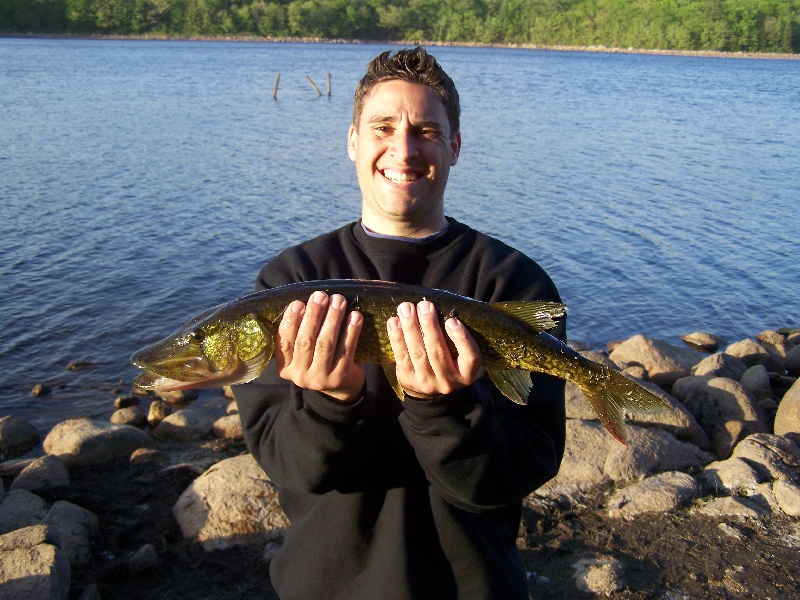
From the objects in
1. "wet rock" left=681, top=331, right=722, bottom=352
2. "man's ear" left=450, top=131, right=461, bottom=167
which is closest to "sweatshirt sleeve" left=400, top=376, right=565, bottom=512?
"man's ear" left=450, top=131, right=461, bottom=167

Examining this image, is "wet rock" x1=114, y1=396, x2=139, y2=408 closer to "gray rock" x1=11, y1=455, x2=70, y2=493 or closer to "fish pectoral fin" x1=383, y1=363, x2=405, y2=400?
"gray rock" x1=11, y1=455, x2=70, y2=493

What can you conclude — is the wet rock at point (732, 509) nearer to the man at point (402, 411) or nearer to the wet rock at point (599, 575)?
the wet rock at point (599, 575)

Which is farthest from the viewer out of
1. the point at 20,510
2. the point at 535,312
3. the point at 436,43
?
the point at 436,43

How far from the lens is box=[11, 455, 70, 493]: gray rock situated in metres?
6.98

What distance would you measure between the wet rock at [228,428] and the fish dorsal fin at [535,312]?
6091 mm

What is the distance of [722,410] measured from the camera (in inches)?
330

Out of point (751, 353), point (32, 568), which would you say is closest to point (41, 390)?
point (32, 568)

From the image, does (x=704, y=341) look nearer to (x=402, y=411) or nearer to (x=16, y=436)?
(x=16, y=436)

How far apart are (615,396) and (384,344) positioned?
1255 mm

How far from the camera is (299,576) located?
3061 mm

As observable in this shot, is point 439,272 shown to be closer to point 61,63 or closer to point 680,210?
point 680,210

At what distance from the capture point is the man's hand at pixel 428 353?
2.75m

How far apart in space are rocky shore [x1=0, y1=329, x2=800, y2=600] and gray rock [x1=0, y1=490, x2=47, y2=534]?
0.05 feet

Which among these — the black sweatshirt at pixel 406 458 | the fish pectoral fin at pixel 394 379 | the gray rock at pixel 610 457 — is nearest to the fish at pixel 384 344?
the fish pectoral fin at pixel 394 379
